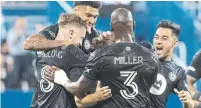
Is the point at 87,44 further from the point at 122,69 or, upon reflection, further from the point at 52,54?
the point at 122,69

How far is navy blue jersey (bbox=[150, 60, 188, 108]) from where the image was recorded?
275 inches

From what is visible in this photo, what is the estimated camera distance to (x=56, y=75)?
21.4 feet

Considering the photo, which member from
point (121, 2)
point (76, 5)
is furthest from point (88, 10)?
point (121, 2)

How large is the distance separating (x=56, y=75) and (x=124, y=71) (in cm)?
73

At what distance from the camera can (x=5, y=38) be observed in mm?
13578

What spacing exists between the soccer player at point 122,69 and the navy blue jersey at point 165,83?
2.41 feet

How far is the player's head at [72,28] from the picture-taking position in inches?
263

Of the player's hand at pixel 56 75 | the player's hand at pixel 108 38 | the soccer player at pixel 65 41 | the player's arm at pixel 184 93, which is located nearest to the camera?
the player's hand at pixel 108 38

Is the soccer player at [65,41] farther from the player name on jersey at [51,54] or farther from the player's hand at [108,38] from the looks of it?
the player's hand at [108,38]

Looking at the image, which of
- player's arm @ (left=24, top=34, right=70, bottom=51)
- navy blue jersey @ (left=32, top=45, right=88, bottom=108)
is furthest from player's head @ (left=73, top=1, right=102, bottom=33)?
navy blue jersey @ (left=32, top=45, right=88, bottom=108)

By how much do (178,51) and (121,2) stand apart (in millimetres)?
1213

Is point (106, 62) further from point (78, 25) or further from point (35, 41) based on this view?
point (35, 41)

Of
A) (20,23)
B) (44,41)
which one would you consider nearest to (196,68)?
(44,41)

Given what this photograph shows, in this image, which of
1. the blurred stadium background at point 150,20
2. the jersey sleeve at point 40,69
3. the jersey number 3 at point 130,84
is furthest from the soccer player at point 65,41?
the blurred stadium background at point 150,20
